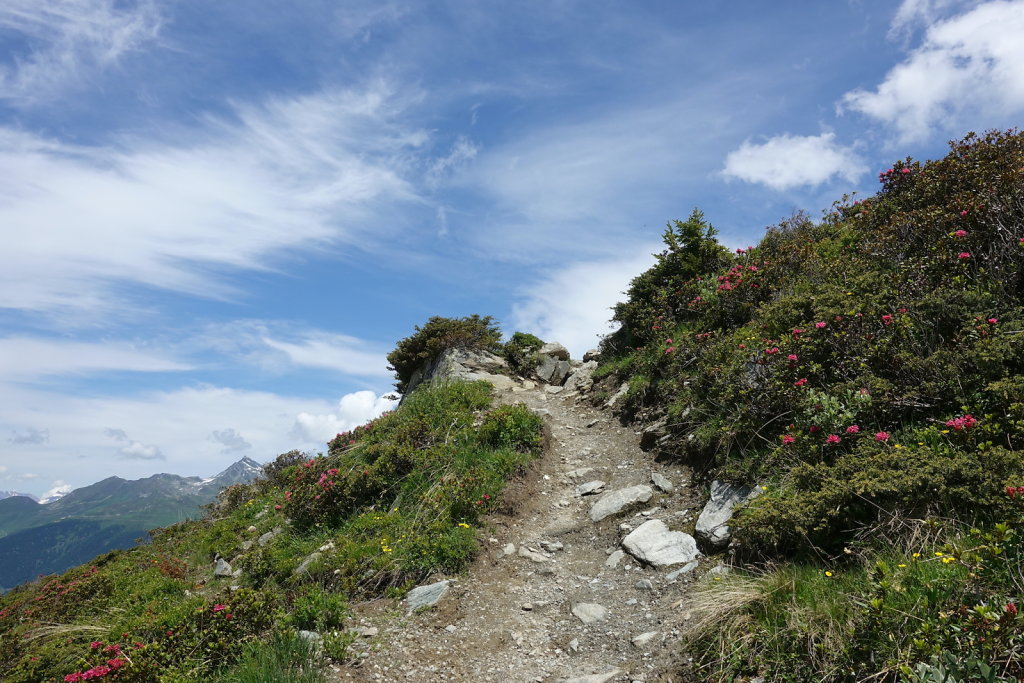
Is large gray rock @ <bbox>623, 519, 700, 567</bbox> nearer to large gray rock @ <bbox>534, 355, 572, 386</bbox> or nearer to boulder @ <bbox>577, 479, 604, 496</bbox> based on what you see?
boulder @ <bbox>577, 479, 604, 496</bbox>

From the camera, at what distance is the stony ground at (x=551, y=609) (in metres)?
6.00

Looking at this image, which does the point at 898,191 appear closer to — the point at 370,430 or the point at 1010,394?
the point at 1010,394

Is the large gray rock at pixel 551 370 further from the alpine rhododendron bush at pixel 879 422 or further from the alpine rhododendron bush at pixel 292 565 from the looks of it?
the alpine rhododendron bush at pixel 879 422

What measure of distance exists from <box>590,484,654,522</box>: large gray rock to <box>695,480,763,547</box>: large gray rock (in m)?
1.40

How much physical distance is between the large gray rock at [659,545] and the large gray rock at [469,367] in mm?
9791

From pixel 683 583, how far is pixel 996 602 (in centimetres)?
349

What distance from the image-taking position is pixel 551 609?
282 inches

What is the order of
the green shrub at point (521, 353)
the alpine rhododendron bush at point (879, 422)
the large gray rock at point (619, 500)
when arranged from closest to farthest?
the alpine rhododendron bush at point (879, 422) → the large gray rock at point (619, 500) → the green shrub at point (521, 353)

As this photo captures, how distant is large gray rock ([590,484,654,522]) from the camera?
8.93 m

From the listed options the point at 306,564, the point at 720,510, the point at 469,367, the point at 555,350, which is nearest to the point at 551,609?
the point at 720,510

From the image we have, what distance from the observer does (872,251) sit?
32.6 feet

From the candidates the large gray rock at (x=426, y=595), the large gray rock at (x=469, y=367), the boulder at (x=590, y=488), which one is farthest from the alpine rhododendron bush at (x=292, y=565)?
the large gray rock at (x=469, y=367)

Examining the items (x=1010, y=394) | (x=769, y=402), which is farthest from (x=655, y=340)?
(x=1010, y=394)

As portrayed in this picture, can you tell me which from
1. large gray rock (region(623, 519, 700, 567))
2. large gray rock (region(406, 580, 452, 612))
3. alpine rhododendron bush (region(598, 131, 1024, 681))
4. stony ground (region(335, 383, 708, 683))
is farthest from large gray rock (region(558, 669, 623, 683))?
large gray rock (region(406, 580, 452, 612))
